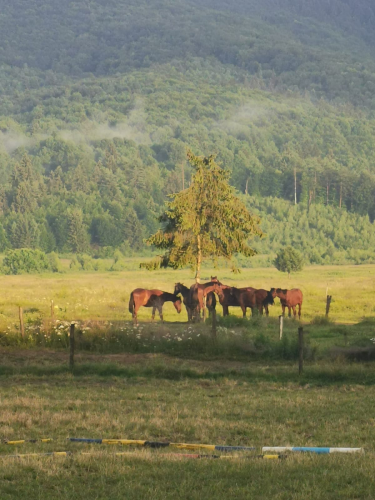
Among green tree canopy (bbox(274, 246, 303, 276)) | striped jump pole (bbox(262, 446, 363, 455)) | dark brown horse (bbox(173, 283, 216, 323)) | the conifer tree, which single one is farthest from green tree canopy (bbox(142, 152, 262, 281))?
the conifer tree

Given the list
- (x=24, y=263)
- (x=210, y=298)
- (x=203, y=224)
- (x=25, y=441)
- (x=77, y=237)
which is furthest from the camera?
(x=77, y=237)

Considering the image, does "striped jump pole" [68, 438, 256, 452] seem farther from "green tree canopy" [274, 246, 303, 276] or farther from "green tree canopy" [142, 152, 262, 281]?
"green tree canopy" [274, 246, 303, 276]

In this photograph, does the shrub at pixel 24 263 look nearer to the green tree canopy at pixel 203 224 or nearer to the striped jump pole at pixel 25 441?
the green tree canopy at pixel 203 224

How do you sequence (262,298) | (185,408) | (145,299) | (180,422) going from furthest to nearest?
(262,298) → (145,299) → (185,408) → (180,422)

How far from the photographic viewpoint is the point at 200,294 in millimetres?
39250

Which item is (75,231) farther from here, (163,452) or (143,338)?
(163,452)

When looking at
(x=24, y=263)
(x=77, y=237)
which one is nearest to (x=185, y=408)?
(x=24, y=263)

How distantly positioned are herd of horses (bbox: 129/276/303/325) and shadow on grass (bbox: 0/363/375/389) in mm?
14777

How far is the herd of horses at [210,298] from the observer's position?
3888cm

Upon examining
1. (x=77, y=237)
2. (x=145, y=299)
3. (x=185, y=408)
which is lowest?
(x=185, y=408)

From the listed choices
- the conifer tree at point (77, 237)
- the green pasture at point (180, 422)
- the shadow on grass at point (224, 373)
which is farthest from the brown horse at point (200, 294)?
the conifer tree at point (77, 237)

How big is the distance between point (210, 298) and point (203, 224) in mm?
3781

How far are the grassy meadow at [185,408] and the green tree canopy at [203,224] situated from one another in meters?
7.70

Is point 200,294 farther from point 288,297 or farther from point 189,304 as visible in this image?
point 288,297
